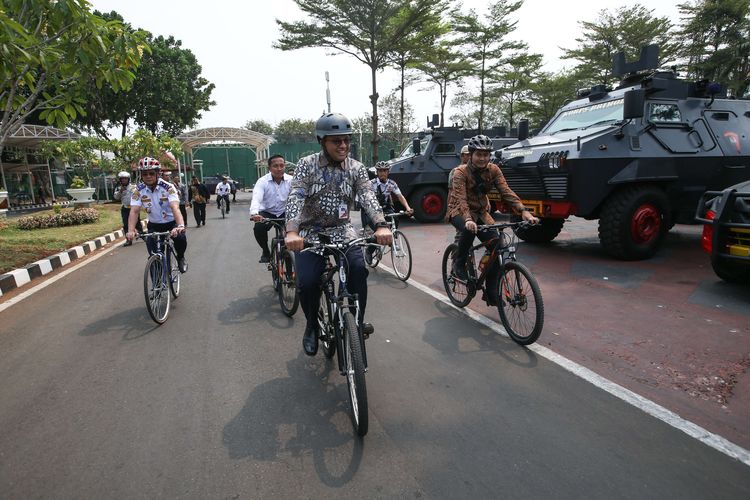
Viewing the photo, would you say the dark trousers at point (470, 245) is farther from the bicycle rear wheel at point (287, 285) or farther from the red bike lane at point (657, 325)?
the bicycle rear wheel at point (287, 285)

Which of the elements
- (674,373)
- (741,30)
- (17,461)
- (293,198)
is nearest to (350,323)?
(293,198)

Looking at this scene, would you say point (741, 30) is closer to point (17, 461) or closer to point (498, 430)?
point (498, 430)

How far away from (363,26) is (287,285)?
19.3 meters

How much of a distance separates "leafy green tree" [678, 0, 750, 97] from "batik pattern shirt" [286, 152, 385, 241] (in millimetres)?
26355

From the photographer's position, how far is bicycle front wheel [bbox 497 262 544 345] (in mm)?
3766

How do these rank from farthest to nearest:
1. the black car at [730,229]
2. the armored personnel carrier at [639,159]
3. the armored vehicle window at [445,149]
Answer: the armored vehicle window at [445,149] < the armored personnel carrier at [639,159] < the black car at [730,229]

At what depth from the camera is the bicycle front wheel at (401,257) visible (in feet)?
21.0

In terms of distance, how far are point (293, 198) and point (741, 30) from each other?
95.6 feet

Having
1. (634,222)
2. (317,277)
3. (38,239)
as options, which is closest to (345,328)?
(317,277)

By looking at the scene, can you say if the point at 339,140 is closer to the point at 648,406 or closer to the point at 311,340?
the point at 311,340

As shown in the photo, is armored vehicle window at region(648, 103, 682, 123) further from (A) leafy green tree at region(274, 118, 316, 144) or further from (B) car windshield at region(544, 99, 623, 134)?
(A) leafy green tree at region(274, 118, 316, 144)

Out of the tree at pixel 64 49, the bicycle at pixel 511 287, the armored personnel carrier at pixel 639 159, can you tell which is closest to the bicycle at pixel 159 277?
the tree at pixel 64 49

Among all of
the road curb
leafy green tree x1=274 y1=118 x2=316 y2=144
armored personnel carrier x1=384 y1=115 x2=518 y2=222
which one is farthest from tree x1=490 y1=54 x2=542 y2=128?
leafy green tree x1=274 y1=118 x2=316 y2=144

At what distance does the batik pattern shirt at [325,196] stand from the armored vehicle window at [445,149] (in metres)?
9.89
